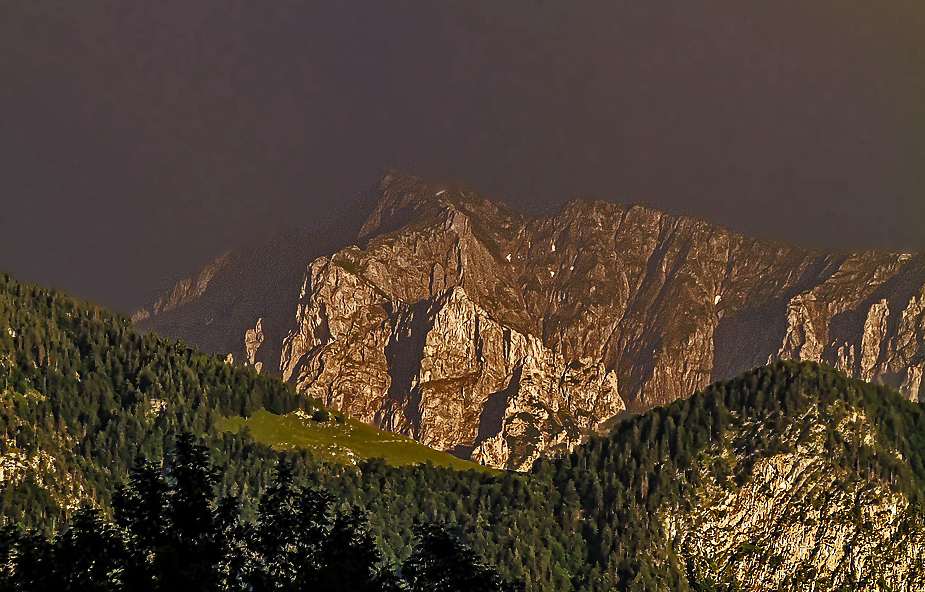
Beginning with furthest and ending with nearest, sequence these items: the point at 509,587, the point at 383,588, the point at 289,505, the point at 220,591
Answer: the point at 289,505 < the point at 509,587 < the point at 383,588 < the point at 220,591

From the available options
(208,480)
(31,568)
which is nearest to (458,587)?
(208,480)

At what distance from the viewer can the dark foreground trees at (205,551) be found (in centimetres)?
9388

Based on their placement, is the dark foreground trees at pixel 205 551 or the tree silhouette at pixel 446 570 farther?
the tree silhouette at pixel 446 570

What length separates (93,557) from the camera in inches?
3809

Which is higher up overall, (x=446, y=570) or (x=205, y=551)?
(x=446, y=570)

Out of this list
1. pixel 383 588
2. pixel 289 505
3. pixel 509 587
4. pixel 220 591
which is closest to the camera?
pixel 220 591

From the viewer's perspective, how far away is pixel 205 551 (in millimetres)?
95812

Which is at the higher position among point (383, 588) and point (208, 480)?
point (208, 480)

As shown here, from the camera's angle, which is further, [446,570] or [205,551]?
[446,570]

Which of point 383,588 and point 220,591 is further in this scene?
point 383,588

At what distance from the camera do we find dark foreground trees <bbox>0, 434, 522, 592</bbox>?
308 feet

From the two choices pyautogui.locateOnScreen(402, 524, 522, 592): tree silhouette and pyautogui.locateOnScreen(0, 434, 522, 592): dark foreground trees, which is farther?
pyautogui.locateOnScreen(402, 524, 522, 592): tree silhouette

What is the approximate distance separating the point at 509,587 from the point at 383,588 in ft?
39.6

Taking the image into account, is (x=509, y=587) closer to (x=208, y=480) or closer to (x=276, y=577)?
(x=276, y=577)
